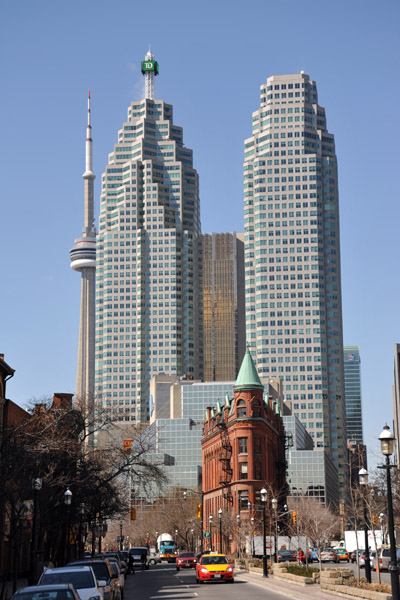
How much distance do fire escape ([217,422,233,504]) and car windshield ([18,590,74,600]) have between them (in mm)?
96860

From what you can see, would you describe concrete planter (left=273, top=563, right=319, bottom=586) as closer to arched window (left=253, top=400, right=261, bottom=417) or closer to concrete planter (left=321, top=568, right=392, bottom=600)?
concrete planter (left=321, top=568, right=392, bottom=600)

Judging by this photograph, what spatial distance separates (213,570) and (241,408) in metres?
68.4

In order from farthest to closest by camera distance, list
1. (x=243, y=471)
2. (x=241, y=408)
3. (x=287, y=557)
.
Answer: (x=241, y=408) → (x=243, y=471) → (x=287, y=557)

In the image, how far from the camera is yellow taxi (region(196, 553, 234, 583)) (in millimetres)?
47719

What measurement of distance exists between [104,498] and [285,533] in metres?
58.4

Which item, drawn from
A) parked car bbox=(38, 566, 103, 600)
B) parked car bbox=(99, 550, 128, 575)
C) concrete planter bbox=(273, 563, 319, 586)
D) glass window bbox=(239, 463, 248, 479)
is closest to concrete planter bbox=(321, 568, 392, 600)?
concrete planter bbox=(273, 563, 319, 586)

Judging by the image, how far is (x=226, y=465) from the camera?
120m

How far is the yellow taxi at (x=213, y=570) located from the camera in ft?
157

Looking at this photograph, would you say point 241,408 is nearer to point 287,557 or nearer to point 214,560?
point 287,557

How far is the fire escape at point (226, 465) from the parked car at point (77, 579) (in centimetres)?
→ 9114

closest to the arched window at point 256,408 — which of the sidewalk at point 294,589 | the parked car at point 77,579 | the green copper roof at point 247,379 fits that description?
the green copper roof at point 247,379

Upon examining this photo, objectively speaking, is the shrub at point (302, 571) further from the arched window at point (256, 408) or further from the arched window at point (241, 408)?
the arched window at point (256, 408)

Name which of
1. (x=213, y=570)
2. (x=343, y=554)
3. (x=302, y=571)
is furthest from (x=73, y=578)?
(x=343, y=554)

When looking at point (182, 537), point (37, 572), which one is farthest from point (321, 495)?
point (37, 572)
